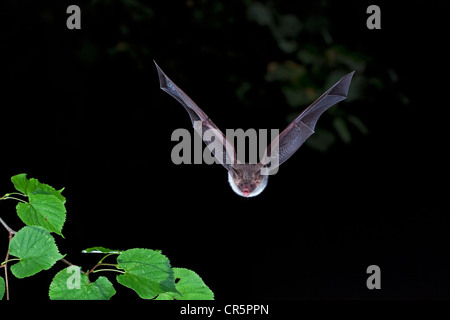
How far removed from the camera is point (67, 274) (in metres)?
0.50

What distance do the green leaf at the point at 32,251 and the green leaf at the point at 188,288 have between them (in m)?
0.14

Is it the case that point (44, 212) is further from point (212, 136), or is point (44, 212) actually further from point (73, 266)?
point (212, 136)

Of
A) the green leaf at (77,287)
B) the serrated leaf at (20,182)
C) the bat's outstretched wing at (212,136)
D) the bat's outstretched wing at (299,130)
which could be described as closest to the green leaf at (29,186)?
the serrated leaf at (20,182)

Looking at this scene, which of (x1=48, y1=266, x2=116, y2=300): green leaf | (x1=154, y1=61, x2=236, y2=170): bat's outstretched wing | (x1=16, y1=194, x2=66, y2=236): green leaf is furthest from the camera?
(x1=154, y1=61, x2=236, y2=170): bat's outstretched wing

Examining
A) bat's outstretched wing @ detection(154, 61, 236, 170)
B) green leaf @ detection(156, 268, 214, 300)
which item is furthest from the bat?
green leaf @ detection(156, 268, 214, 300)

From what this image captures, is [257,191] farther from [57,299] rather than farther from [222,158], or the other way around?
[57,299]

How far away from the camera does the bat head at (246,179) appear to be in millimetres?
793

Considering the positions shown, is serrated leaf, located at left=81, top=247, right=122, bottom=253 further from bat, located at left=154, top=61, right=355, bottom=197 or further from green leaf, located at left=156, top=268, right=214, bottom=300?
bat, located at left=154, top=61, right=355, bottom=197

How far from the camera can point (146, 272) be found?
518mm

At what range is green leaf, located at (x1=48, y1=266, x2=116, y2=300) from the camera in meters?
0.48

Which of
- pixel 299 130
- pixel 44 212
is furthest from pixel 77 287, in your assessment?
pixel 299 130

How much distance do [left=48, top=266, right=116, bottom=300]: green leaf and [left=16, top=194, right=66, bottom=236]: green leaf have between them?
0.10 meters

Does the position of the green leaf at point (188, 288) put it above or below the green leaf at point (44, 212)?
below

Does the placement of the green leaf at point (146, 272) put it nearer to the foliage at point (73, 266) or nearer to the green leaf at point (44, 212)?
the foliage at point (73, 266)
